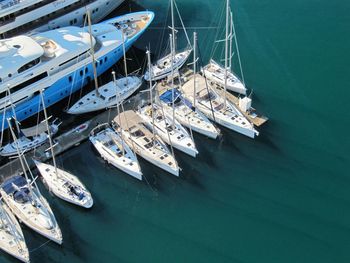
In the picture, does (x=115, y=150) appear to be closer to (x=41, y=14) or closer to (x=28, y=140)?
(x=28, y=140)

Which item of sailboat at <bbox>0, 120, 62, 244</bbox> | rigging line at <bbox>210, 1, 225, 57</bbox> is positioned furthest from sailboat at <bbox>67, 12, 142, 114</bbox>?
rigging line at <bbox>210, 1, 225, 57</bbox>

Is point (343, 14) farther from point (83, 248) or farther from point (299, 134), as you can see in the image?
point (83, 248)

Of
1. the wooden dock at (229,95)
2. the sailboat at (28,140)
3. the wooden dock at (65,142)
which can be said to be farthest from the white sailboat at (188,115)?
the sailboat at (28,140)

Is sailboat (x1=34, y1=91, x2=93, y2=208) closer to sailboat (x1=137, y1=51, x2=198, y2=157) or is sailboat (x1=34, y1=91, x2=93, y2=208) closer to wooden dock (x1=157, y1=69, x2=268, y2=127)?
sailboat (x1=137, y1=51, x2=198, y2=157)

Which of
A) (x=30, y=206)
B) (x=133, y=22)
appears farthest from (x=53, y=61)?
(x=30, y=206)

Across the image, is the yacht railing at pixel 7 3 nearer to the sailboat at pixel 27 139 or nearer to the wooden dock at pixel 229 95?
the sailboat at pixel 27 139

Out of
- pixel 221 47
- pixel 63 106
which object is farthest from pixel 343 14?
pixel 63 106
